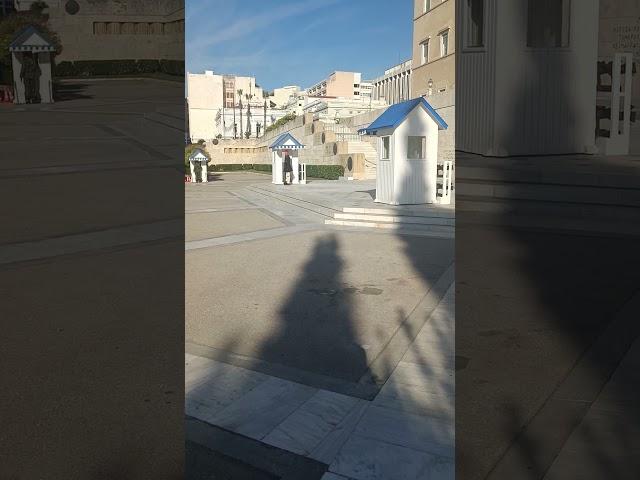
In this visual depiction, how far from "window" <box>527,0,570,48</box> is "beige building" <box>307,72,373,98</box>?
0.41 meters

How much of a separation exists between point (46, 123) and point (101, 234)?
0.57 metres

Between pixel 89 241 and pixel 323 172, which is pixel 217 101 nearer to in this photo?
pixel 323 172

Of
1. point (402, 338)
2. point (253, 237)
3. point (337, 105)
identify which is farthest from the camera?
point (253, 237)

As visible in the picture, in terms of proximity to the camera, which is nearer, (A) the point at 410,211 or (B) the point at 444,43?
(B) the point at 444,43

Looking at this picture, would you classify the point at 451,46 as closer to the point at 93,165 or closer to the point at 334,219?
the point at 93,165

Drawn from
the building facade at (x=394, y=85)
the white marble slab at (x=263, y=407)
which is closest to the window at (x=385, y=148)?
the building facade at (x=394, y=85)

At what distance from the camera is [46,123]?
145 centimetres

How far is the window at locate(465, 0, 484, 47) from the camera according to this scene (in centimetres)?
124

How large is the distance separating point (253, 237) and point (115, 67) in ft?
11.8

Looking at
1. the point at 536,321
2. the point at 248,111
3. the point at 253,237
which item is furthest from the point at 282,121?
the point at 253,237

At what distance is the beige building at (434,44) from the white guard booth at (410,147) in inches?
2.4

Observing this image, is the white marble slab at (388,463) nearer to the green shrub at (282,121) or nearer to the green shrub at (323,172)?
the green shrub at (323,172)

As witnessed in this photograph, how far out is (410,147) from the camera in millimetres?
1534

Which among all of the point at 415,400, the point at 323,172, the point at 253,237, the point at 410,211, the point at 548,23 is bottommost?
the point at 415,400
